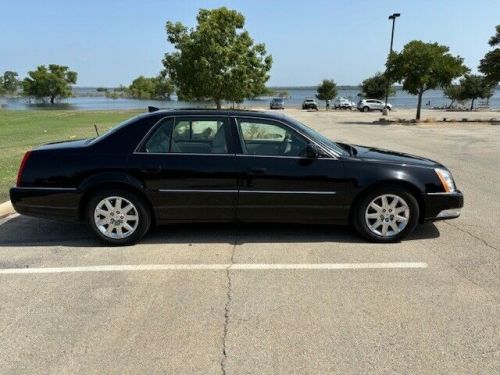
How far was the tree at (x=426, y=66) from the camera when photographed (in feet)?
86.8

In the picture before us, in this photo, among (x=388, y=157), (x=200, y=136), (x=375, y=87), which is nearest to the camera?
(x=200, y=136)

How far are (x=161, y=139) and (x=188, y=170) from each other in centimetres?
48

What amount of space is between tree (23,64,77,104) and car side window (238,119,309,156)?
10362cm

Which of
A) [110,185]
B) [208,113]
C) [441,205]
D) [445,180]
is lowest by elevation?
[441,205]

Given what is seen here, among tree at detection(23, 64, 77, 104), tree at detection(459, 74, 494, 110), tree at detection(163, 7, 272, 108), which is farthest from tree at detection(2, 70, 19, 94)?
A: tree at detection(163, 7, 272, 108)

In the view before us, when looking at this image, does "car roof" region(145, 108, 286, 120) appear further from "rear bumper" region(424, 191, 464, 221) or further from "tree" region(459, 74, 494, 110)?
"tree" region(459, 74, 494, 110)

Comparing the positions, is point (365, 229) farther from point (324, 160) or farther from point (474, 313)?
point (474, 313)

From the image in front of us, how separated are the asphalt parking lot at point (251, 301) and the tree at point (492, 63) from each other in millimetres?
25490

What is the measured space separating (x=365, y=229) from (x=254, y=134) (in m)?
1.67

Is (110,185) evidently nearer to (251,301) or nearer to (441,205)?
(251,301)

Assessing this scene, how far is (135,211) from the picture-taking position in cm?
500

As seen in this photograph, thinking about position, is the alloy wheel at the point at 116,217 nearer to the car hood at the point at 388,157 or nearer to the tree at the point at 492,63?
the car hood at the point at 388,157

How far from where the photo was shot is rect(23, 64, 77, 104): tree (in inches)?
3814

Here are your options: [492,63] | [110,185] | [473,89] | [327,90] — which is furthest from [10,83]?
[110,185]
